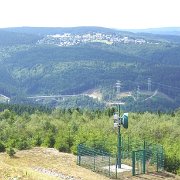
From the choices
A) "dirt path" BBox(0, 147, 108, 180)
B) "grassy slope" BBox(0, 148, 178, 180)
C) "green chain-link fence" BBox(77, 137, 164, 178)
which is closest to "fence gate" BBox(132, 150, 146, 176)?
"green chain-link fence" BBox(77, 137, 164, 178)

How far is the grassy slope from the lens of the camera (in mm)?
25837

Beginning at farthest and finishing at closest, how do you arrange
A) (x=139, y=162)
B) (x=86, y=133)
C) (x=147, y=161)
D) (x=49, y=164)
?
(x=86, y=133) → (x=147, y=161) → (x=49, y=164) → (x=139, y=162)

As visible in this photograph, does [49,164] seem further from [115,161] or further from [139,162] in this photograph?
[139,162]

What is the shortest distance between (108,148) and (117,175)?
22.4 feet

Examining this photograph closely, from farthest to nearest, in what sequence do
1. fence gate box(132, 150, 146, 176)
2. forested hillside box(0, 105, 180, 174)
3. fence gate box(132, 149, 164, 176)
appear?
forested hillside box(0, 105, 180, 174), fence gate box(132, 149, 164, 176), fence gate box(132, 150, 146, 176)

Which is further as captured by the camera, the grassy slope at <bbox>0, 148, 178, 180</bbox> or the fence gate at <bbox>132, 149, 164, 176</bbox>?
the fence gate at <bbox>132, 149, 164, 176</bbox>

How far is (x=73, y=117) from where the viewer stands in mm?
88375

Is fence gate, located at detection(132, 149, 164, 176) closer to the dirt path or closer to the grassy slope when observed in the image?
the grassy slope

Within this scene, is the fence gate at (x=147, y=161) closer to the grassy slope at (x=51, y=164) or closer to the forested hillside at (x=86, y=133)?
the grassy slope at (x=51, y=164)

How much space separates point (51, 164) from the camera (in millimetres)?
28609

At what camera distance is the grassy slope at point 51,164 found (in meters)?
25.8

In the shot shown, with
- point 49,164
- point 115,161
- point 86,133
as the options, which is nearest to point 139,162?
point 115,161

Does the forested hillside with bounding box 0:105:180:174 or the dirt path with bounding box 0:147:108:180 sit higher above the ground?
the dirt path with bounding box 0:147:108:180

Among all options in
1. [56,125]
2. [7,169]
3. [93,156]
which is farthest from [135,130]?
[7,169]
